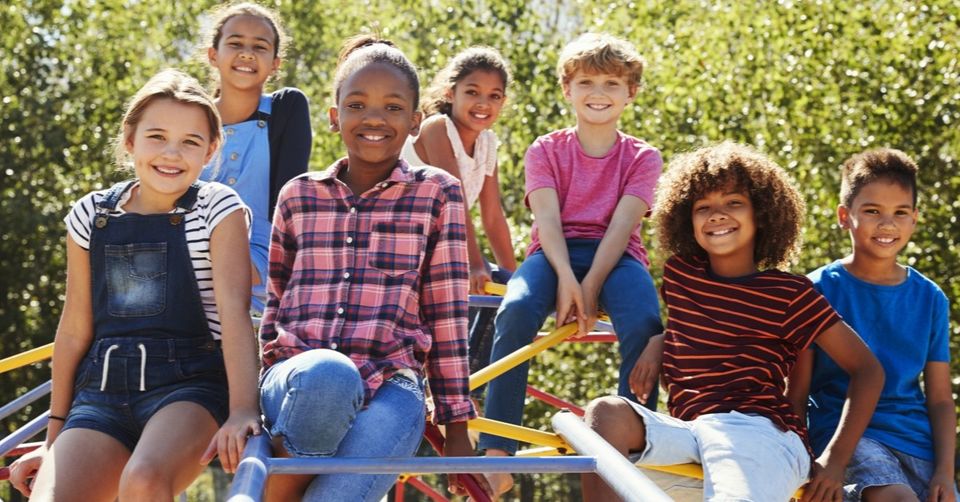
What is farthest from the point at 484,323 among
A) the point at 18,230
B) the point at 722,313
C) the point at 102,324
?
the point at 18,230

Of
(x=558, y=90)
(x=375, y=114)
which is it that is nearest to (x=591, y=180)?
(x=375, y=114)

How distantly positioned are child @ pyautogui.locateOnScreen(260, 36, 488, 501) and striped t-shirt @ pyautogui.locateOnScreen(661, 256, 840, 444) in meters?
0.56

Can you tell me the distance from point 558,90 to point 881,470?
A: 220 inches

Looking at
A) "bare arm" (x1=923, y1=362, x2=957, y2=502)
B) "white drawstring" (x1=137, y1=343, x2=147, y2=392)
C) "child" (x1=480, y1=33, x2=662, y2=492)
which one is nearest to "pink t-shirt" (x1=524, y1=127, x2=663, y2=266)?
"child" (x1=480, y1=33, x2=662, y2=492)

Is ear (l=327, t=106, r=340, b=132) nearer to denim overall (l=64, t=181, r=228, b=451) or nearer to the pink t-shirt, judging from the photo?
denim overall (l=64, t=181, r=228, b=451)

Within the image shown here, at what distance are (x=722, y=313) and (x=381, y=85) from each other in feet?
2.97

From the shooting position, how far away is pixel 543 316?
347cm

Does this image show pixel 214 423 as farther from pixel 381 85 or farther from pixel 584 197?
pixel 584 197

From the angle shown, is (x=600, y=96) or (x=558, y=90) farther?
(x=558, y=90)

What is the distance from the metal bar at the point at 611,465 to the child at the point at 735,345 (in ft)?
0.95

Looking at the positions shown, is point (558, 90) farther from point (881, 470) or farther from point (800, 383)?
point (881, 470)

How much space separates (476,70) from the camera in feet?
13.6

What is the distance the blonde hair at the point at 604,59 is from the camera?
12.1 ft

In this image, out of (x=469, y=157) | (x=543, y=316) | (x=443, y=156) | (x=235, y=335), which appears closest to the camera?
(x=235, y=335)
